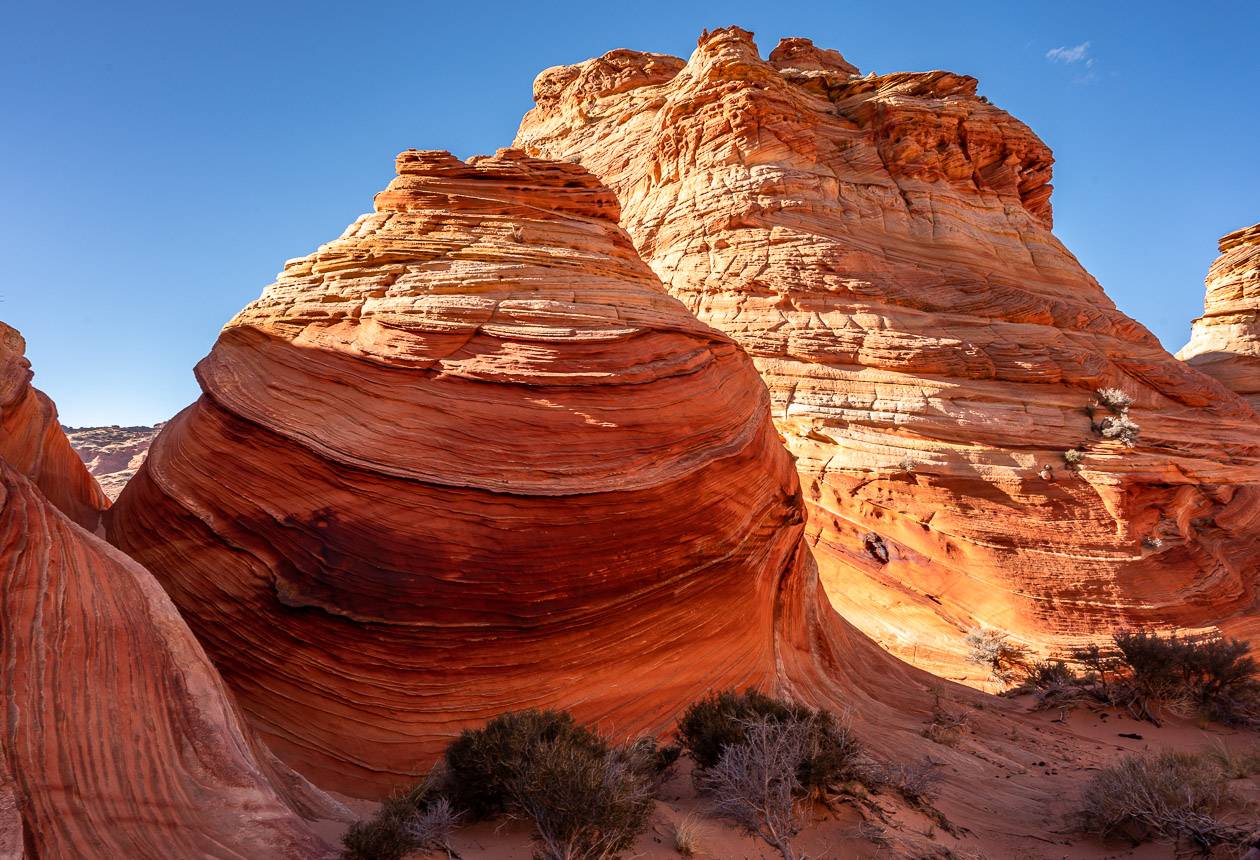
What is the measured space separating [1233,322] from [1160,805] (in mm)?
29587

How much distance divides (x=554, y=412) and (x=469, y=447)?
1002 mm

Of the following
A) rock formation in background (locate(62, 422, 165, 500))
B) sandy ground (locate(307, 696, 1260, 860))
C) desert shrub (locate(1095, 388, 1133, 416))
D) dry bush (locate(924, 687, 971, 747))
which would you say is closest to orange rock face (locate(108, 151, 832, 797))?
sandy ground (locate(307, 696, 1260, 860))

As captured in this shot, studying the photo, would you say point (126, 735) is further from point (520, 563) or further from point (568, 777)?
point (520, 563)

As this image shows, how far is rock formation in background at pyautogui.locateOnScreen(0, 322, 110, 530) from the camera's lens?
26.5 feet

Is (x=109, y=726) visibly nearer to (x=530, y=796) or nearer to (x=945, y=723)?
(x=530, y=796)

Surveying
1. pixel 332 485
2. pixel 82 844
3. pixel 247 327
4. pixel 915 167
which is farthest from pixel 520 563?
pixel 915 167

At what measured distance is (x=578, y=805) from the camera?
4.22 meters

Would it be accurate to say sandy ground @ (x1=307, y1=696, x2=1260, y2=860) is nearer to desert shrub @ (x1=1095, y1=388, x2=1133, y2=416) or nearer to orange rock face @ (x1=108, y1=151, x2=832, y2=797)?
orange rock face @ (x1=108, y1=151, x2=832, y2=797)

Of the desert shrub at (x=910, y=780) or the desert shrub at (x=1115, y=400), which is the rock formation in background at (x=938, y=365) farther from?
the desert shrub at (x=910, y=780)

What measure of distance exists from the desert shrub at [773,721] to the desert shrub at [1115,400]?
535 inches

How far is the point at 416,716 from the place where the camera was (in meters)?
6.11

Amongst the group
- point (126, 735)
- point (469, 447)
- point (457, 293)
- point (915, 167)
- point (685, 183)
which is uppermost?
point (915, 167)

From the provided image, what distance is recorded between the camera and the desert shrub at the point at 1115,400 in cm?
1542

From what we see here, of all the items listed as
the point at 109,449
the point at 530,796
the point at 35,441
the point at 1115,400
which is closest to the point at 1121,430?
the point at 1115,400
